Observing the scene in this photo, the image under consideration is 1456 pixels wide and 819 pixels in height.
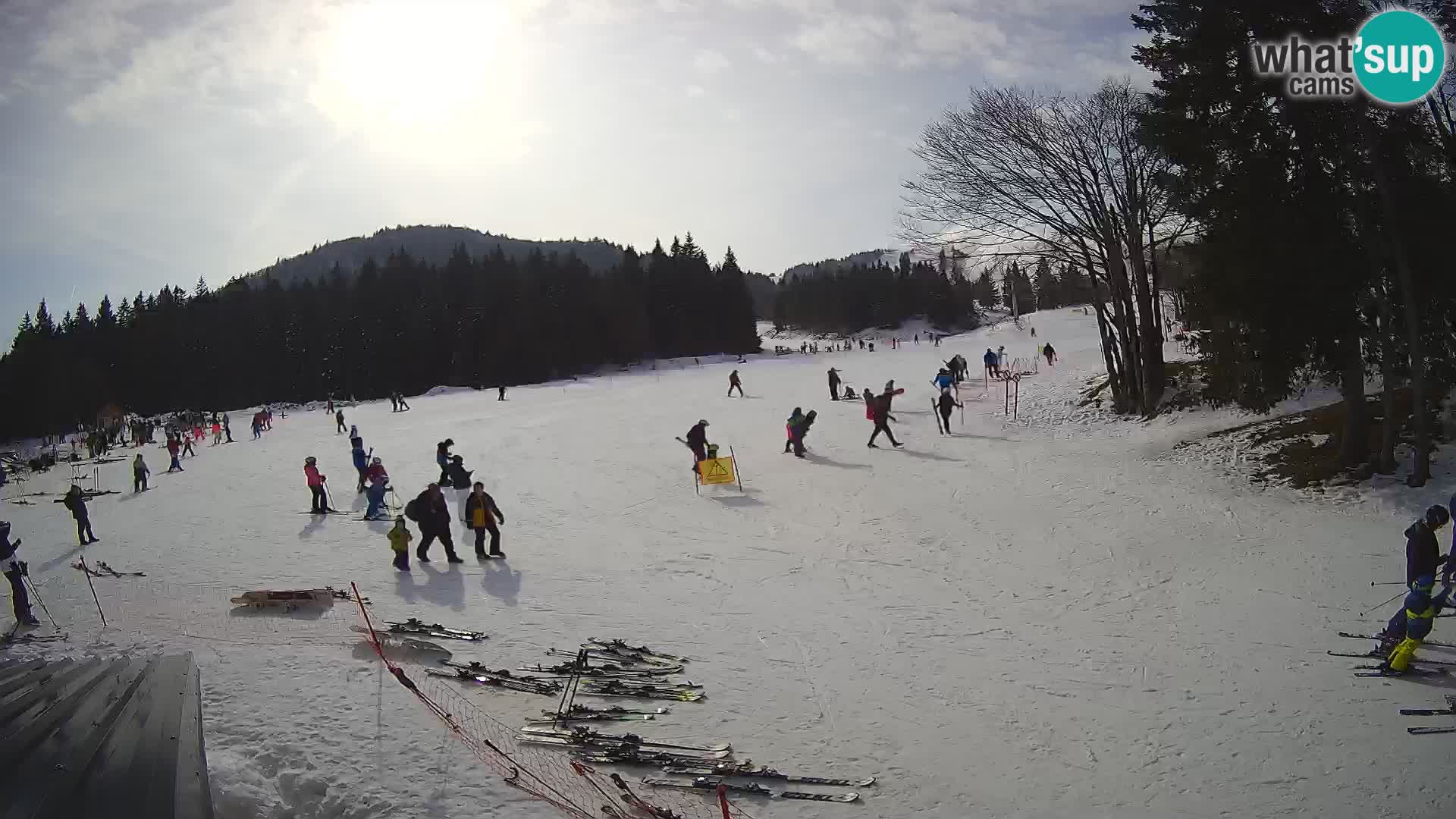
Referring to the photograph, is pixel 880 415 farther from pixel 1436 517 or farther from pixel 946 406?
pixel 1436 517

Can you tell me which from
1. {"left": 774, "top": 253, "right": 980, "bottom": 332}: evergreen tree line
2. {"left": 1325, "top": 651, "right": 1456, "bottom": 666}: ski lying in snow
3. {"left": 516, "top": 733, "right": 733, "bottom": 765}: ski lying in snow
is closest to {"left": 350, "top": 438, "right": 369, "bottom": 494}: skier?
{"left": 516, "top": 733, "right": 733, "bottom": 765}: ski lying in snow

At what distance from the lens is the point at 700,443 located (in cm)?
1947

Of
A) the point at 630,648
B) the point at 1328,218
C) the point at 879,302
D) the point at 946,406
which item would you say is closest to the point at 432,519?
the point at 630,648

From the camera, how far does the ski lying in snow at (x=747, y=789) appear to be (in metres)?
6.02

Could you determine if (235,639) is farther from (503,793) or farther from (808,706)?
(808,706)

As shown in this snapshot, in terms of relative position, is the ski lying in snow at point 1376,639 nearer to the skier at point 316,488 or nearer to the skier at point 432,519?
the skier at point 432,519

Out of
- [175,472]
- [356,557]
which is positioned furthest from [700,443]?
[175,472]

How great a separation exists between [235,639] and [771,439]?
16.9 m

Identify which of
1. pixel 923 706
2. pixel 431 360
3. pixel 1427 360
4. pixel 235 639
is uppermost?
pixel 431 360

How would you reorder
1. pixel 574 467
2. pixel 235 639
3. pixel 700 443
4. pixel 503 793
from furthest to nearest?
pixel 574 467
pixel 700 443
pixel 235 639
pixel 503 793

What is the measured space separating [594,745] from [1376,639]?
808cm

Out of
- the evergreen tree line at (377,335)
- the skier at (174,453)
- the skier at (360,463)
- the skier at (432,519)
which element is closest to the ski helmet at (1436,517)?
the skier at (432,519)

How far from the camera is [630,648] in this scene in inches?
364

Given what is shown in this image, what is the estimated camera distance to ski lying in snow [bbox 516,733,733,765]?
6598mm
